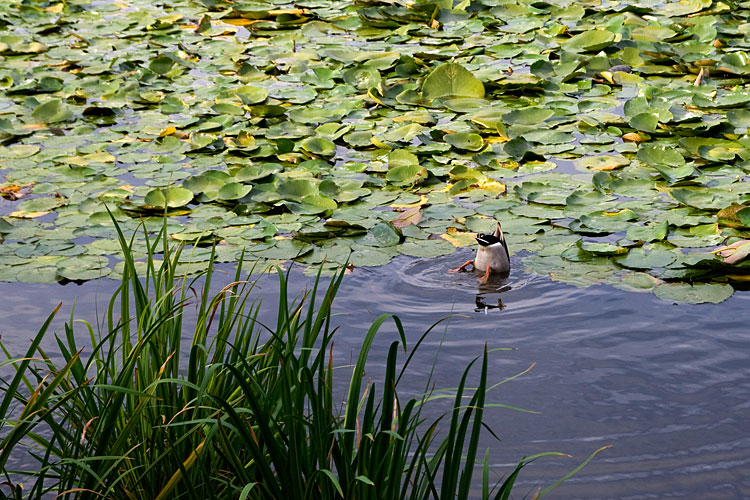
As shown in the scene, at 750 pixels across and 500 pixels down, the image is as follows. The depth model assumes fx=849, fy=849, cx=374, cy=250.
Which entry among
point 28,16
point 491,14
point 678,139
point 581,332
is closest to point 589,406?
point 581,332

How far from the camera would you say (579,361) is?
348 cm

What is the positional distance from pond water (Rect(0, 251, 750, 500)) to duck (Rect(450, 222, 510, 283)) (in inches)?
3.3

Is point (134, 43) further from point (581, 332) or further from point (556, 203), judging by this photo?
point (581, 332)

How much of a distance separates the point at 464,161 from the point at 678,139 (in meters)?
1.35

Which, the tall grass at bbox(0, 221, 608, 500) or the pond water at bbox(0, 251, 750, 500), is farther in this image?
the pond water at bbox(0, 251, 750, 500)

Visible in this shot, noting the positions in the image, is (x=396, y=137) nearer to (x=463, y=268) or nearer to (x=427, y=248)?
(x=427, y=248)

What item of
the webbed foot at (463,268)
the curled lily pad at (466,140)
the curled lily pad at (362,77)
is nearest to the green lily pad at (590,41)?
the curled lily pad at (362,77)

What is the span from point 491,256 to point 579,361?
2.29 feet

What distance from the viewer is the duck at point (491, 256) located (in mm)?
3928

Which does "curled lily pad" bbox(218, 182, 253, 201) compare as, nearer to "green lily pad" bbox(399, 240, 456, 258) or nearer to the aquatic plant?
the aquatic plant

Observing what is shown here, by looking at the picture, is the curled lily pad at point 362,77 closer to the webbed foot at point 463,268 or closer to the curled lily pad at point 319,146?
the curled lily pad at point 319,146

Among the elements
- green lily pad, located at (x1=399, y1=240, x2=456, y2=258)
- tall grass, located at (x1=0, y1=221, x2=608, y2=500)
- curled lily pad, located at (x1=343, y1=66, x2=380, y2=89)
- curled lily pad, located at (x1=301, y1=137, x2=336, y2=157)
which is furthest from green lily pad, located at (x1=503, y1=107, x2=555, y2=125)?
tall grass, located at (x1=0, y1=221, x2=608, y2=500)

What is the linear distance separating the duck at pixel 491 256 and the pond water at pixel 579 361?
0.27ft

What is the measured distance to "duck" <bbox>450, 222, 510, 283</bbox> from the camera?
3.93 m
